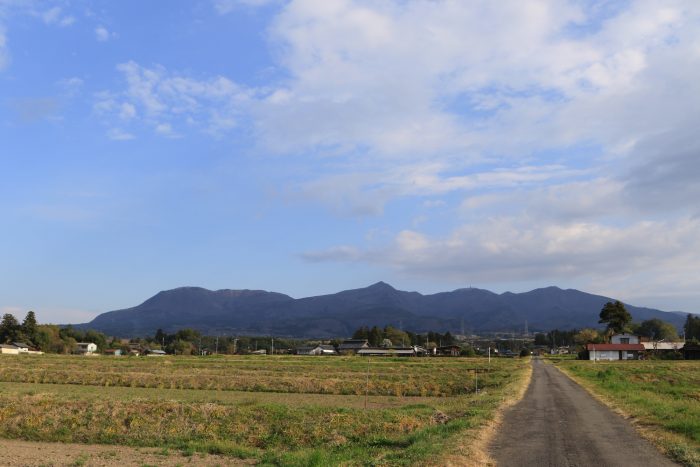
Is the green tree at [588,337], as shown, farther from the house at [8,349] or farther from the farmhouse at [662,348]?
the house at [8,349]

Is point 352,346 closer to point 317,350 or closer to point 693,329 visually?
point 317,350

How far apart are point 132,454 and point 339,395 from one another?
21979 mm

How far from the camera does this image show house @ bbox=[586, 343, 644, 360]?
343 ft

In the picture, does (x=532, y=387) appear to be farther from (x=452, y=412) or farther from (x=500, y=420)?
(x=500, y=420)

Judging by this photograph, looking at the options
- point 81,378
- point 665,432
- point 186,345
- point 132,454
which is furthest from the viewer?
point 186,345

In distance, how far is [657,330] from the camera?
182 meters

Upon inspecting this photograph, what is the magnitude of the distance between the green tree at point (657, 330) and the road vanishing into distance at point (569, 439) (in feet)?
547

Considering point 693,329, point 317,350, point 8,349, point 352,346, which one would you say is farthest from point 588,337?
point 8,349

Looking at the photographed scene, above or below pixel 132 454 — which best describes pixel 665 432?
above

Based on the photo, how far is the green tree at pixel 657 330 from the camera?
171250 mm

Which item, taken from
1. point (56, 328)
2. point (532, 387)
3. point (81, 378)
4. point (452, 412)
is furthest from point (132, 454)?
point (56, 328)

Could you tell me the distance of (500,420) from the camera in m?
20.6

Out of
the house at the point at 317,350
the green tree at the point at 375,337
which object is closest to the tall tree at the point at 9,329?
the house at the point at 317,350

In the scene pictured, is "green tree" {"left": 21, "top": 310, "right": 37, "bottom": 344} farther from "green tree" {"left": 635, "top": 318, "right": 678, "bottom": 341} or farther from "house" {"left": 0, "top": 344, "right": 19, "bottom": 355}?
"green tree" {"left": 635, "top": 318, "right": 678, "bottom": 341}
